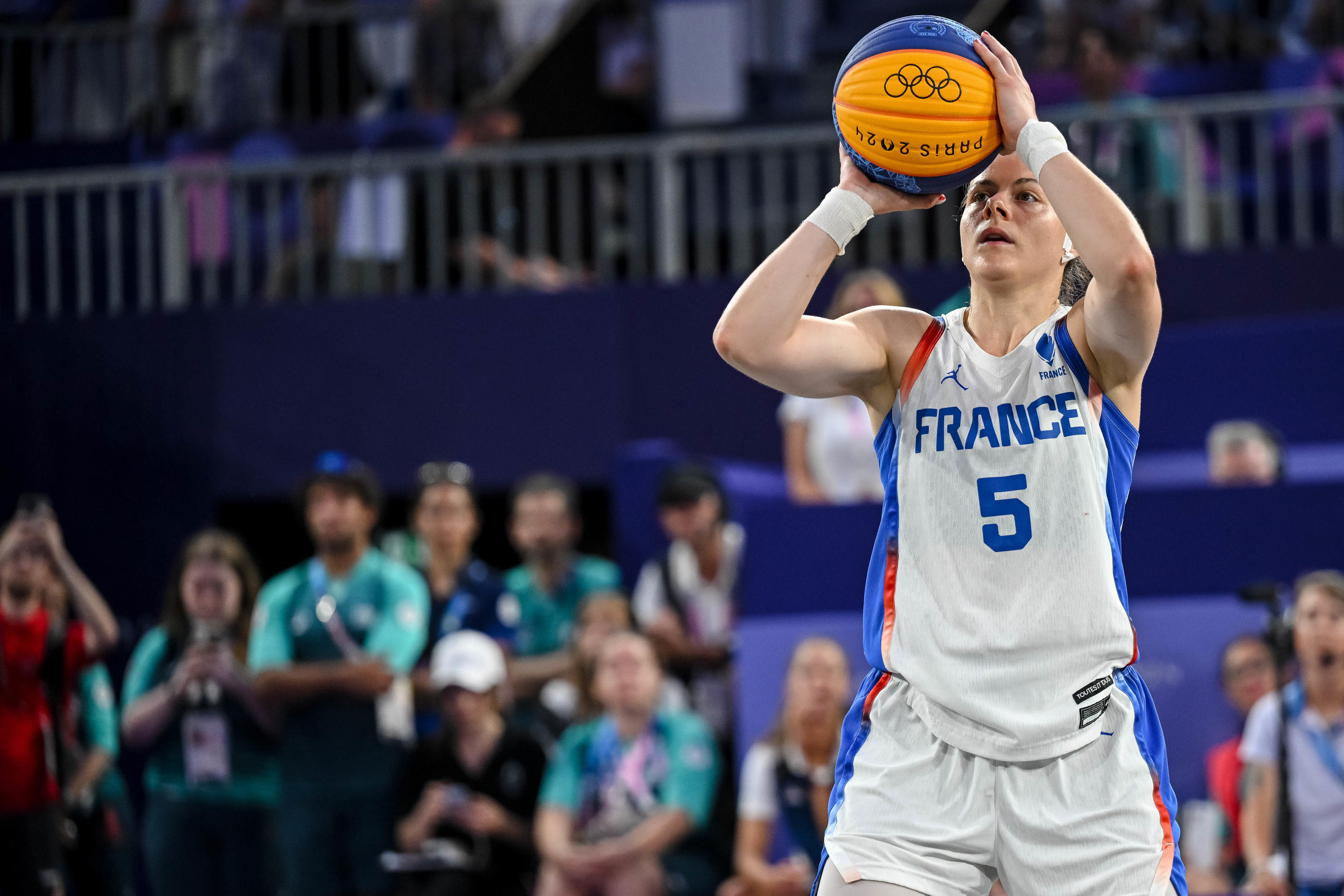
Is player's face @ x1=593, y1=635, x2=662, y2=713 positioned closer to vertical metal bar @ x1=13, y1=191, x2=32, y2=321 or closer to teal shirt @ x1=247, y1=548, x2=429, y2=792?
teal shirt @ x1=247, y1=548, x2=429, y2=792

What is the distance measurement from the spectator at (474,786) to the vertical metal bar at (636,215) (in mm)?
3347

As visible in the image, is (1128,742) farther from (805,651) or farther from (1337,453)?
(1337,453)

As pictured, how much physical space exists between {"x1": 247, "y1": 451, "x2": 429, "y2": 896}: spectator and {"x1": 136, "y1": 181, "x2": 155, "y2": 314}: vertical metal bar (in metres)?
3.33

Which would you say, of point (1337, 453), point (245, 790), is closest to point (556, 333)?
point (245, 790)

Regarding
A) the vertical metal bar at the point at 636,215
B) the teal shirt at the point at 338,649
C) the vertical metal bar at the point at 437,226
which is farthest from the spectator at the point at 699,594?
the vertical metal bar at the point at 437,226

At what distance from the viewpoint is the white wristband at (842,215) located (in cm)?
298

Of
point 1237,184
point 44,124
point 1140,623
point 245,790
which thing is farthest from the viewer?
point 44,124

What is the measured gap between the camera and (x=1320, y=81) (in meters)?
9.66

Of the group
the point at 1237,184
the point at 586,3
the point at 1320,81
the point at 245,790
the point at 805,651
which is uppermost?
the point at 586,3

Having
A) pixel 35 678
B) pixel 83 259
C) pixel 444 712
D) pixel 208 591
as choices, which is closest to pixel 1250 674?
pixel 444 712

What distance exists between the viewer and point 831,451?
753 cm

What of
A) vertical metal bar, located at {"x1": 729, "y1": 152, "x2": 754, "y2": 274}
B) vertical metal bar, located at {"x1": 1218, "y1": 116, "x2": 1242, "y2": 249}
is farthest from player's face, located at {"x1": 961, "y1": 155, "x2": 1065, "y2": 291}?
vertical metal bar, located at {"x1": 1218, "y1": 116, "x2": 1242, "y2": 249}

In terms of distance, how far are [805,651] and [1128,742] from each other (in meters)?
3.69

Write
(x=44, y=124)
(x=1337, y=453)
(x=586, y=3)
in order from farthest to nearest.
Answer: (x=586, y=3) → (x=44, y=124) → (x=1337, y=453)
